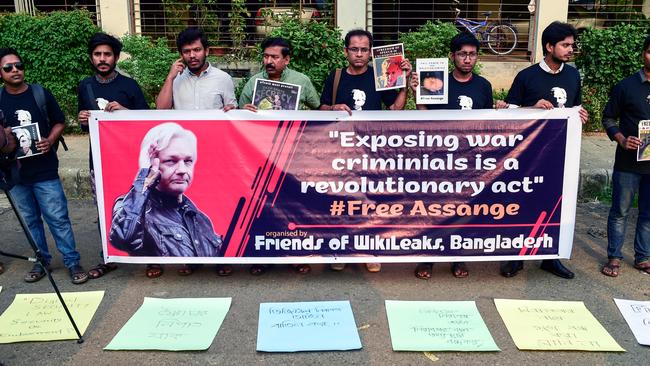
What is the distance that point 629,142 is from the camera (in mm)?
4145

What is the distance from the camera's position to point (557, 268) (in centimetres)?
439

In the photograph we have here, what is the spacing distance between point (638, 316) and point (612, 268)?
754 mm

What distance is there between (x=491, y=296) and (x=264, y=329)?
1634 mm

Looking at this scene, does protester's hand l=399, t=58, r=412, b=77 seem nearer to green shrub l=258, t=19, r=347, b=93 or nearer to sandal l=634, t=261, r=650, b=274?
sandal l=634, t=261, r=650, b=274

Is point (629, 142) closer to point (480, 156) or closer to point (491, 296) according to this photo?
point (480, 156)

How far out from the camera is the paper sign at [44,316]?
352 cm

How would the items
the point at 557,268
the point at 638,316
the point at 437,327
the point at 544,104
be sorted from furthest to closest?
the point at 557,268 → the point at 544,104 → the point at 638,316 → the point at 437,327

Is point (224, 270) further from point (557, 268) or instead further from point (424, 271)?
point (557, 268)

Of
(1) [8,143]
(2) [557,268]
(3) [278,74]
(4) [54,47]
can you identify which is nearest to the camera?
(1) [8,143]

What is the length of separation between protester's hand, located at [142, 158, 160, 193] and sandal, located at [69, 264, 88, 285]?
2.80 feet

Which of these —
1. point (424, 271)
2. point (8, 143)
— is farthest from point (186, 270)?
point (424, 271)

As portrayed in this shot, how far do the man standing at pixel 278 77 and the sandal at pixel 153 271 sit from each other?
0.72 m

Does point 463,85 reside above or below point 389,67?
below

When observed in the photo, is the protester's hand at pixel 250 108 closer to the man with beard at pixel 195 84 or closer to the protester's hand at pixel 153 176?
the man with beard at pixel 195 84
